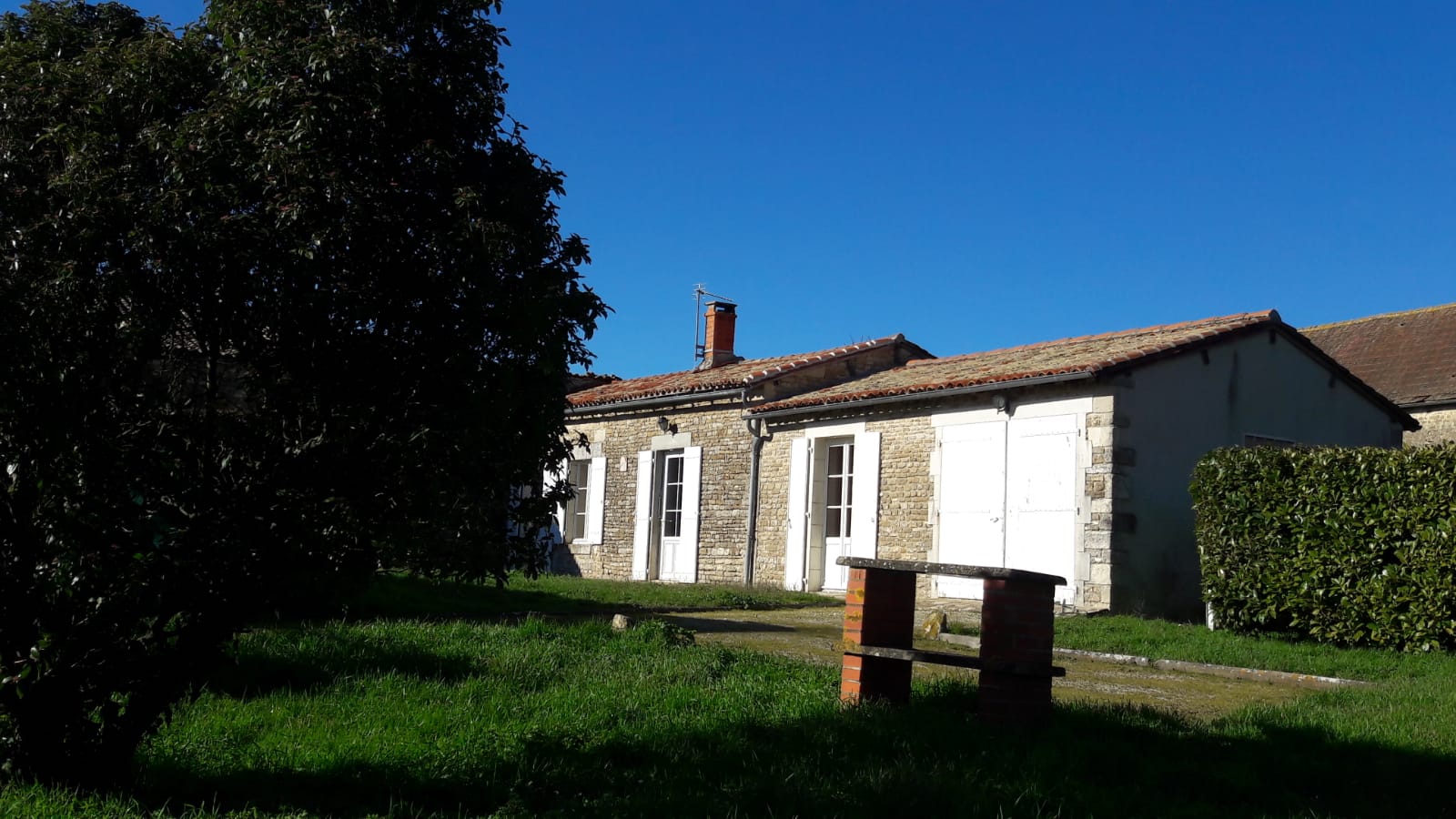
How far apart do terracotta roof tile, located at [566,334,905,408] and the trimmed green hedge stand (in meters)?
7.04

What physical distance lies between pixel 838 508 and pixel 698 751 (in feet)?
34.1

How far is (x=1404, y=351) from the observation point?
21.1 metres

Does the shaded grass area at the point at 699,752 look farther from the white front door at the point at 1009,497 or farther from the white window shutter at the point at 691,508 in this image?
the white window shutter at the point at 691,508

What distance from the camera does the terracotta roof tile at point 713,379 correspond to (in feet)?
55.2

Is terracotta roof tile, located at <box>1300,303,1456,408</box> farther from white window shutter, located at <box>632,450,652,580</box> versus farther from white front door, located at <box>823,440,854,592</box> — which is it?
white window shutter, located at <box>632,450,652,580</box>

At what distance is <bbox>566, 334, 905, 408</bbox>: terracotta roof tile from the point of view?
16.8m

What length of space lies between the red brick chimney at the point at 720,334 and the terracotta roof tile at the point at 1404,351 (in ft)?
38.0

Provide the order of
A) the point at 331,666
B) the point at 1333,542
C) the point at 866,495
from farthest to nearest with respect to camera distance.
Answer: the point at 866,495
the point at 1333,542
the point at 331,666

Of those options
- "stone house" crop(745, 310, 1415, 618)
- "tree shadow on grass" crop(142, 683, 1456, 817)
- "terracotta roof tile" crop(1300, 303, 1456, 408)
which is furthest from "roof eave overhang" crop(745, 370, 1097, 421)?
"terracotta roof tile" crop(1300, 303, 1456, 408)

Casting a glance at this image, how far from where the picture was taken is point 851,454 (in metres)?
15.5

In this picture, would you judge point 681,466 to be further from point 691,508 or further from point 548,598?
point 548,598

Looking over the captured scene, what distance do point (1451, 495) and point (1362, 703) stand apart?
3.50m

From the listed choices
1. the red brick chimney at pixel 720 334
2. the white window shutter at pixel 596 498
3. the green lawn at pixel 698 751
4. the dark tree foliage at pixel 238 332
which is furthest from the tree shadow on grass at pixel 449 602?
the red brick chimney at pixel 720 334

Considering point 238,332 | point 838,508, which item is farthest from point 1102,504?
point 238,332
